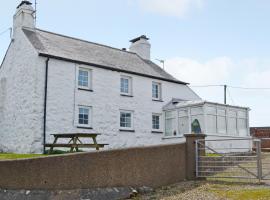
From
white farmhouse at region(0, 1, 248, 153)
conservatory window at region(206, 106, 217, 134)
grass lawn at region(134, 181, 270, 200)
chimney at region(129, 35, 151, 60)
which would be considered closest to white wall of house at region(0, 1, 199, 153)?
white farmhouse at region(0, 1, 248, 153)

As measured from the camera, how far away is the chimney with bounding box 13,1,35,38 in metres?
22.4

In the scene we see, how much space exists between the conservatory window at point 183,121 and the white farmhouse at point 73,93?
0.27m

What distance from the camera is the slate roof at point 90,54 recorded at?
2099cm

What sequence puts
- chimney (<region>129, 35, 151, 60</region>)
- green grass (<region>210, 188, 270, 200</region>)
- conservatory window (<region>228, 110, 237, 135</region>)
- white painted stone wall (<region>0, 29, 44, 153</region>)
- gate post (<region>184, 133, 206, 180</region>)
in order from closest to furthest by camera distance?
green grass (<region>210, 188, 270, 200</region>)
gate post (<region>184, 133, 206, 180</region>)
white painted stone wall (<region>0, 29, 44, 153</region>)
conservatory window (<region>228, 110, 237, 135</region>)
chimney (<region>129, 35, 151, 60</region>)

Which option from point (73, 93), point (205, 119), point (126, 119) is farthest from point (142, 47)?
point (73, 93)

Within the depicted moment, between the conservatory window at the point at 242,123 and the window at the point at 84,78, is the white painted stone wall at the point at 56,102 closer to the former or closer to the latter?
the window at the point at 84,78

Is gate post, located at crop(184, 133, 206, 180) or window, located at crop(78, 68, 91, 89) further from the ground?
window, located at crop(78, 68, 91, 89)

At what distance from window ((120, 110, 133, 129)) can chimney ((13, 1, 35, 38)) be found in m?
8.05

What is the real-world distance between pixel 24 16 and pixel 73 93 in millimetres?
6030

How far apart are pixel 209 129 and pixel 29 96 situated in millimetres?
10994

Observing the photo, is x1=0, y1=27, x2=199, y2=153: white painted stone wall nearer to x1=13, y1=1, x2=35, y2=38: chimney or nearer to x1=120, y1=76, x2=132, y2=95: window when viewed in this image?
x1=120, y1=76, x2=132, y2=95: window

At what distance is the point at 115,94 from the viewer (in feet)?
75.3

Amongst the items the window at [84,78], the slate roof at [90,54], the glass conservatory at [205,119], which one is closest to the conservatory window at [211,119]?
the glass conservatory at [205,119]

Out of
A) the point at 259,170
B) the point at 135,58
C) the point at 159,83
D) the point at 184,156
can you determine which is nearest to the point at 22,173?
the point at 184,156
